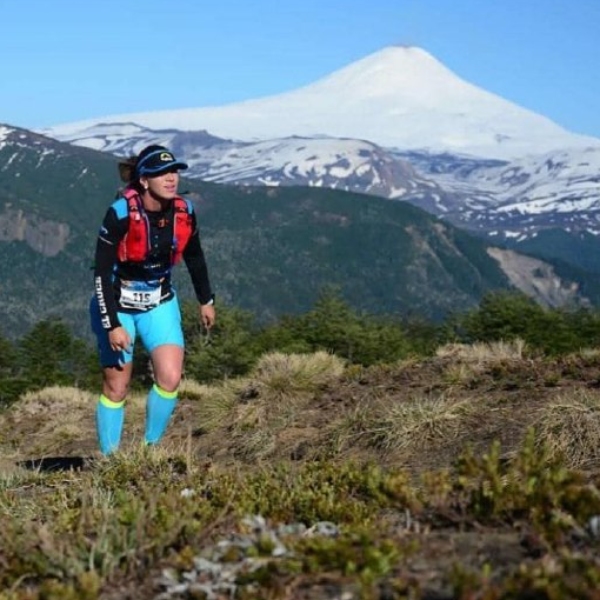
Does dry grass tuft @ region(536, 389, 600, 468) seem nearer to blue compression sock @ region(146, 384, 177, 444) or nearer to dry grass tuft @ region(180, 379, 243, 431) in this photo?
blue compression sock @ region(146, 384, 177, 444)

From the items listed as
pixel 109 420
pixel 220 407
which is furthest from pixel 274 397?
pixel 109 420

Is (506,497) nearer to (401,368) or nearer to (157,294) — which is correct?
(157,294)

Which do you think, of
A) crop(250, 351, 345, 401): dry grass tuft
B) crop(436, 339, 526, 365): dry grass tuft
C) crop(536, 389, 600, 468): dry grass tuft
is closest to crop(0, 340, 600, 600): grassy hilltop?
crop(536, 389, 600, 468): dry grass tuft

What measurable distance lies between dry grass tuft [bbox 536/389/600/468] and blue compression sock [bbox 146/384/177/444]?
8.79 feet

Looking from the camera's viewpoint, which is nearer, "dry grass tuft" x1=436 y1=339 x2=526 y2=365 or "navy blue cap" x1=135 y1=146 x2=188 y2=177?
"navy blue cap" x1=135 y1=146 x2=188 y2=177

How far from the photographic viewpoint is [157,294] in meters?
8.12

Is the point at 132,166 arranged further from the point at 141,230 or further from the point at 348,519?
the point at 348,519

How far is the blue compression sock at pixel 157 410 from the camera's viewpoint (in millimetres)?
8333

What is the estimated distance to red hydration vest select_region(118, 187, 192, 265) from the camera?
7707 mm

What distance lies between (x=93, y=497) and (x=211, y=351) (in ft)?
199

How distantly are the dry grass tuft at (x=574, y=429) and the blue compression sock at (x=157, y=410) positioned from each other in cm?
268

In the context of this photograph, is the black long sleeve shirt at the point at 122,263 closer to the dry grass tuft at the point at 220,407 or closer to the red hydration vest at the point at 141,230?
the red hydration vest at the point at 141,230

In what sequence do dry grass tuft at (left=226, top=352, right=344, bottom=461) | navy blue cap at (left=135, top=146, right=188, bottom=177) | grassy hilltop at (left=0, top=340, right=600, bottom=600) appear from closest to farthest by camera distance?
1. grassy hilltop at (left=0, top=340, right=600, bottom=600)
2. navy blue cap at (left=135, top=146, right=188, bottom=177)
3. dry grass tuft at (left=226, top=352, right=344, bottom=461)

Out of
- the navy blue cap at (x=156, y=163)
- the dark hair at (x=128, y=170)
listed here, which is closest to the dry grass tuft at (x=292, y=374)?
the dark hair at (x=128, y=170)
